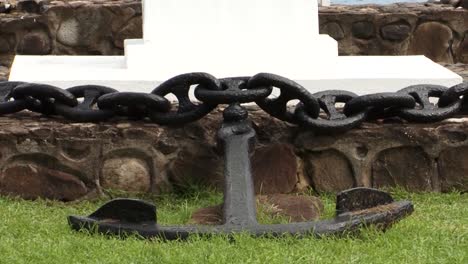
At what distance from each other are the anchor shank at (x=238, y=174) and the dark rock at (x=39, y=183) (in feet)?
2.12

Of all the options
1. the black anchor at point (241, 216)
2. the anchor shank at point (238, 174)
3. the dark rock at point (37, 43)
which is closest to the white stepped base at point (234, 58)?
the anchor shank at point (238, 174)

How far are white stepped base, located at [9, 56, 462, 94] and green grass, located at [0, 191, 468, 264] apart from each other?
81 centimetres

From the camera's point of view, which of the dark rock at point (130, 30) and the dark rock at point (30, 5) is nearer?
the dark rock at point (130, 30)

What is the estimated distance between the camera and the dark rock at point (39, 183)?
14.3ft

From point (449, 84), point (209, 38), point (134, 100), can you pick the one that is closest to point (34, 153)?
point (134, 100)

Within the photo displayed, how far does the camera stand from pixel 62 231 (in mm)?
3770

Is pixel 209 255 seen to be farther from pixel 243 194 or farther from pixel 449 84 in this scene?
pixel 449 84

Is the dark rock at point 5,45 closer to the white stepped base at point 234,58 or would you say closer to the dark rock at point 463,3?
the dark rock at point 463,3

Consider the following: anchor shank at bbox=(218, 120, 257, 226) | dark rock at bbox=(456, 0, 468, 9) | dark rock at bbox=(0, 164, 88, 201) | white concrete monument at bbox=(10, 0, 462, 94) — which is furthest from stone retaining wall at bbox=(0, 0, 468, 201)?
dark rock at bbox=(456, 0, 468, 9)

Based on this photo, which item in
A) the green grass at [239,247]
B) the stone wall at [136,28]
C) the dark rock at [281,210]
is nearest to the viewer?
the green grass at [239,247]

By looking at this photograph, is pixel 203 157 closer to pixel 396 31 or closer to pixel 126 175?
pixel 126 175

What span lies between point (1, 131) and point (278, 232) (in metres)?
1.34

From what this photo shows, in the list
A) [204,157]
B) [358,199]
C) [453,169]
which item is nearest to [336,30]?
[453,169]

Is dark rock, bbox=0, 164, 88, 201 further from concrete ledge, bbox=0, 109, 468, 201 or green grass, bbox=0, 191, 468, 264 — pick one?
green grass, bbox=0, 191, 468, 264
